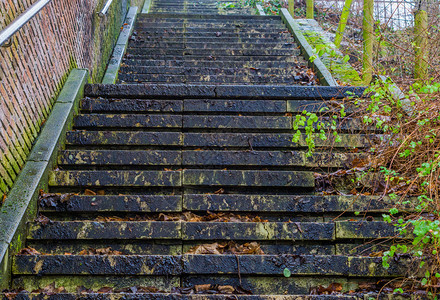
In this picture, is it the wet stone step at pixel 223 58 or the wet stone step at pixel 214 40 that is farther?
the wet stone step at pixel 214 40

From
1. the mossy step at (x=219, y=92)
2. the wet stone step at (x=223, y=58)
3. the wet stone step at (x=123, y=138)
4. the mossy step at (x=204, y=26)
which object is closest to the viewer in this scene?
the wet stone step at (x=123, y=138)

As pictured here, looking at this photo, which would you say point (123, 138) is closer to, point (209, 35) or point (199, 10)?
point (209, 35)

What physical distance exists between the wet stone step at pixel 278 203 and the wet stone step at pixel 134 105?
1.44 m

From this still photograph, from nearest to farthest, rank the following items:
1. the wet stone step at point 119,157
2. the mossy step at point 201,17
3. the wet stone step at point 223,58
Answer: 1. the wet stone step at point 119,157
2. the wet stone step at point 223,58
3. the mossy step at point 201,17

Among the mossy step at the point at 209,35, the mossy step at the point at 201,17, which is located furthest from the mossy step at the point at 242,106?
the mossy step at the point at 201,17

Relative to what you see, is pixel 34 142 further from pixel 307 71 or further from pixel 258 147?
pixel 307 71

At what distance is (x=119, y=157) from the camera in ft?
13.1

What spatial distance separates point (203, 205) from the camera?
358 centimetres

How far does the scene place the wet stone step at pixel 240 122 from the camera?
14.7 feet

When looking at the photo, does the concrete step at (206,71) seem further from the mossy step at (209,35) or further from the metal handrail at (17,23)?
the metal handrail at (17,23)

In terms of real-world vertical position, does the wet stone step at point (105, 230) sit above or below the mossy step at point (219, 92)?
below

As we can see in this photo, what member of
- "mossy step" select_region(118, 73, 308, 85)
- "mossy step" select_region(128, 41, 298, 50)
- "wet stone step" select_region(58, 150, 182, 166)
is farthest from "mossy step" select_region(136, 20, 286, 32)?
"wet stone step" select_region(58, 150, 182, 166)

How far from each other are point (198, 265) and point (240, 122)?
6.28 feet

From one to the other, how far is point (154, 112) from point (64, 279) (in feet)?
7.34
